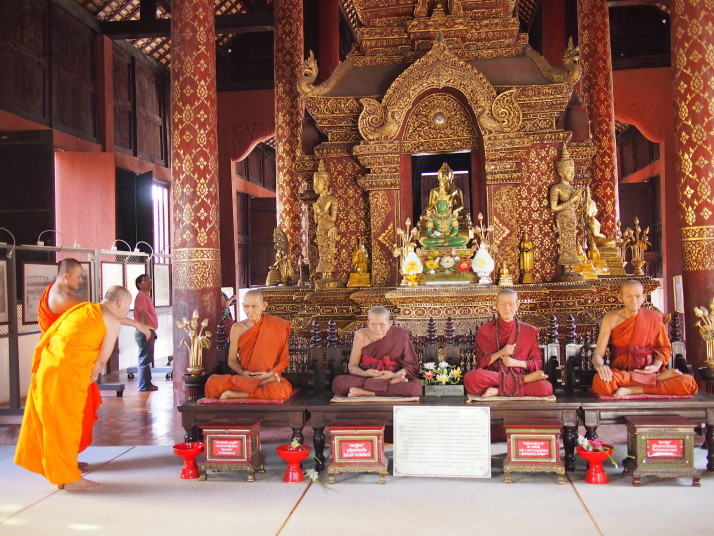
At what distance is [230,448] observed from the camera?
544 cm

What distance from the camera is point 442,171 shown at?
9328mm

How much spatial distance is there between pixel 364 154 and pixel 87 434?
481 cm

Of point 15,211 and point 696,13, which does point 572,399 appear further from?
point 15,211

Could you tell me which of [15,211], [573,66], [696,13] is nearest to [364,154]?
[573,66]

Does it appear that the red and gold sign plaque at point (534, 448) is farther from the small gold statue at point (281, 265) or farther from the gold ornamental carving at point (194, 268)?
the small gold statue at point (281, 265)

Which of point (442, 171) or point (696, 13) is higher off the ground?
point (696, 13)

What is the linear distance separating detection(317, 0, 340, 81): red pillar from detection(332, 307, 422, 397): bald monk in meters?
10.3

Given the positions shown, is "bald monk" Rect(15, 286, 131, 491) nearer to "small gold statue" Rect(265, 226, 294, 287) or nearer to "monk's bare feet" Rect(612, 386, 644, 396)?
"monk's bare feet" Rect(612, 386, 644, 396)

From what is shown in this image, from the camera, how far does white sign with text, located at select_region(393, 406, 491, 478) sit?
17.4 ft

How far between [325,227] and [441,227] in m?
1.51

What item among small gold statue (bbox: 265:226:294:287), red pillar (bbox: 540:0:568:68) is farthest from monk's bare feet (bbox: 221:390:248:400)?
red pillar (bbox: 540:0:568:68)

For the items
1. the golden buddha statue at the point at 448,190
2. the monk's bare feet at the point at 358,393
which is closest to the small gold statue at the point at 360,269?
the golden buddha statue at the point at 448,190

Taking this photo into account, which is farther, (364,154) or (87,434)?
(364,154)

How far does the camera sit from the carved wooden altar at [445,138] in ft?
27.7
